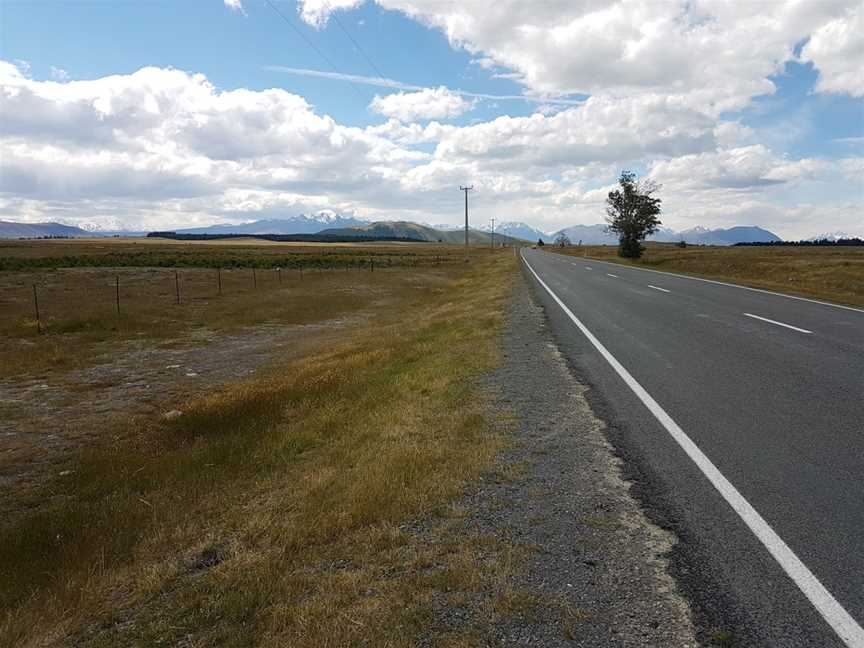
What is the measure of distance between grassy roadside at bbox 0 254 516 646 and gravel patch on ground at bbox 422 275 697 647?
26 cm

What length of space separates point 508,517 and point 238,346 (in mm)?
15002

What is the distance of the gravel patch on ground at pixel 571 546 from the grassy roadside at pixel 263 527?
26cm

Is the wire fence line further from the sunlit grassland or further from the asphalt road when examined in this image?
the asphalt road

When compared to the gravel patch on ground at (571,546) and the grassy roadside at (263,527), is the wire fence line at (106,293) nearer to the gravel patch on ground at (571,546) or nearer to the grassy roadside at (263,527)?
the grassy roadside at (263,527)

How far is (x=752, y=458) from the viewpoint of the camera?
482cm

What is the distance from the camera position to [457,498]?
4.50m

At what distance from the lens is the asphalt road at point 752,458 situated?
9.78ft

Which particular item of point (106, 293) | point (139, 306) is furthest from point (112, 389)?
point (106, 293)

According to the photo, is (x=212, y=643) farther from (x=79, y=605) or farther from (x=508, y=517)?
(x=508, y=517)

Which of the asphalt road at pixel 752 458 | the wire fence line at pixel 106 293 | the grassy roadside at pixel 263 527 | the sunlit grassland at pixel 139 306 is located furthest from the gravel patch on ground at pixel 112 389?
the asphalt road at pixel 752 458

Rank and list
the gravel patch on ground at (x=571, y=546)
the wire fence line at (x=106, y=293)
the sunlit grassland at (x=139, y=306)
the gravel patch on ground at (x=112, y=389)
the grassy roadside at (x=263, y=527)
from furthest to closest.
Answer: the wire fence line at (x=106, y=293) → the sunlit grassland at (x=139, y=306) → the gravel patch on ground at (x=112, y=389) → the grassy roadside at (x=263, y=527) → the gravel patch on ground at (x=571, y=546)

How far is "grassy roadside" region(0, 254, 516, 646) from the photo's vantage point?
3.36 metres

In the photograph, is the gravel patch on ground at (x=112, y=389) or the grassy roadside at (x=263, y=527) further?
the gravel patch on ground at (x=112, y=389)

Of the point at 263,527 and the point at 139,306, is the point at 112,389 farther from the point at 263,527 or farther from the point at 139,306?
the point at 139,306
